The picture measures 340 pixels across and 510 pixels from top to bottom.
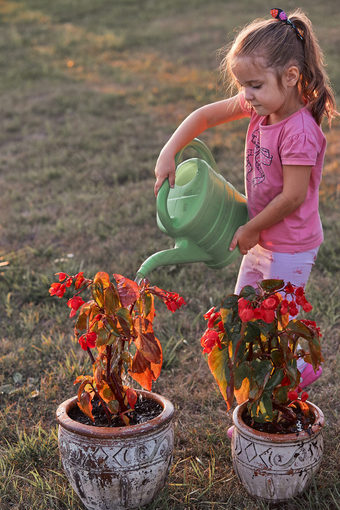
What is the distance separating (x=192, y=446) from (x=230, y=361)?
527 millimetres

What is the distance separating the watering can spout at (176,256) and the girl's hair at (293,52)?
584 millimetres

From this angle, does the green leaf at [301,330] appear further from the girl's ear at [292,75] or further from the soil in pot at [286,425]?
the girl's ear at [292,75]

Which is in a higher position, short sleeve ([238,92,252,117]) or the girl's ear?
the girl's ear

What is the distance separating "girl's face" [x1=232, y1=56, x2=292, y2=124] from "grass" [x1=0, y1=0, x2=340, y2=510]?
1.00m

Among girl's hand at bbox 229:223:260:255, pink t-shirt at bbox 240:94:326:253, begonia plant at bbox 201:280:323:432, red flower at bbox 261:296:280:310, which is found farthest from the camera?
girl's hand at bbox 229:223:260:255

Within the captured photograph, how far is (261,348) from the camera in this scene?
1.88 meters

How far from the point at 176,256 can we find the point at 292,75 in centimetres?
68

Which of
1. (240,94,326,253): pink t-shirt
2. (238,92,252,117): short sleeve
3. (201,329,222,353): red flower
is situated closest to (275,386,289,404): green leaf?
(201,329,222,353): red flower

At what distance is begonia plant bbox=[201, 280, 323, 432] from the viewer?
182 cm

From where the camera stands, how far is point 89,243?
13.4 ft

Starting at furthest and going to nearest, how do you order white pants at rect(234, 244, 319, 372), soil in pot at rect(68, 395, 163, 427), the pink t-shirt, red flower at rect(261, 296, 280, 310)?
white pants at rect(234, 244, 319, 372) < the pink t-shirt < soil in pot at rect(68, 395, 163, 427) < red flower at rect(261, 296, 280, 310)

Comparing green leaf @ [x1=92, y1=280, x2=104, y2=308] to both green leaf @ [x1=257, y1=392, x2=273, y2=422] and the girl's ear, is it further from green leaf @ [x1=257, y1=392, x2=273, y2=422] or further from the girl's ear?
the girl's ear

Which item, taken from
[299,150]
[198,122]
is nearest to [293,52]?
[299,150]

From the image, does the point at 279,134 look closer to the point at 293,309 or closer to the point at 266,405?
the point at 293,309
